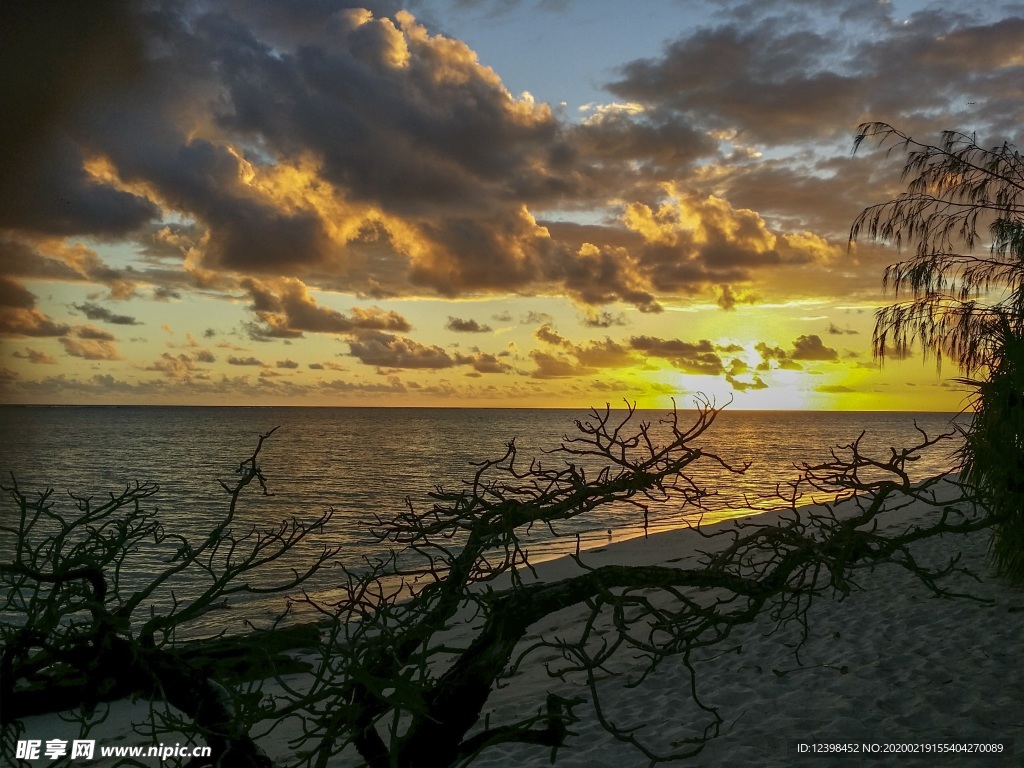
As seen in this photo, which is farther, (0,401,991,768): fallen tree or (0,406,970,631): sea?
(0,406,970,631): sea

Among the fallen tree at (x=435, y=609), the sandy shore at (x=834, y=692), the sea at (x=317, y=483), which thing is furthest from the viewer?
the sea at (x=317, y=483)

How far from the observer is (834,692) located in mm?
7496

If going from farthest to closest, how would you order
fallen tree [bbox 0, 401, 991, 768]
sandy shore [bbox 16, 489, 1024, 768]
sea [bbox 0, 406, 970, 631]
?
sea [bbox 0, 406, 970, 631] → sandy shore [bbox 16, 489, 1024, 768] → fallen tree [bbox 0, 401, 991, 768]

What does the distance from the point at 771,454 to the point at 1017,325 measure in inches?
2809

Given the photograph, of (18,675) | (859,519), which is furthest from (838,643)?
(18,675)

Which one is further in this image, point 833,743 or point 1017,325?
point 1017,325

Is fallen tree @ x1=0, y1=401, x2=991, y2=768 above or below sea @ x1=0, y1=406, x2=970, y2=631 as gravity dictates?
above

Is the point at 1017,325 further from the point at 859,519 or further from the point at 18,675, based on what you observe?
the point at 18,675

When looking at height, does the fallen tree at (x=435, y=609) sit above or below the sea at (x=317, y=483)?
above

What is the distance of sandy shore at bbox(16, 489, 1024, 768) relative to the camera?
21.5 ft

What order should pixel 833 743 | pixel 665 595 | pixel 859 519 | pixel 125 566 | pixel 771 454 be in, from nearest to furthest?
pixel 859 519, pixel 833 743, pixel 665 595, pixel 125 566, pixel 771 454

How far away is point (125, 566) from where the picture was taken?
21.8 metres

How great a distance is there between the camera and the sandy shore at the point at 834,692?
21.5 feet

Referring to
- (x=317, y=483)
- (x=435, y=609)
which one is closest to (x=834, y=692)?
(x=435, y=609)
